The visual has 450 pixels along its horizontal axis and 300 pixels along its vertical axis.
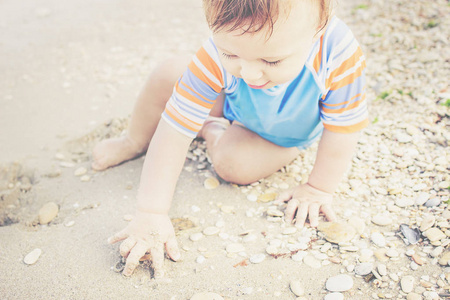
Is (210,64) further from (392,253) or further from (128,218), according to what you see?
(392,253)

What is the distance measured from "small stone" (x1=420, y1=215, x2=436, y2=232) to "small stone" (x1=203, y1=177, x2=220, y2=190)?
49.9 inches

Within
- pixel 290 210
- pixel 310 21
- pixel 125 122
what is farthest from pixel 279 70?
pixel 125 122

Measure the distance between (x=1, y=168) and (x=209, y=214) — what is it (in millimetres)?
1607

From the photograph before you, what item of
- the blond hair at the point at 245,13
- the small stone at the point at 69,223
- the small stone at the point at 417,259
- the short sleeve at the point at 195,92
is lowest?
the small stone at the point at 69,223

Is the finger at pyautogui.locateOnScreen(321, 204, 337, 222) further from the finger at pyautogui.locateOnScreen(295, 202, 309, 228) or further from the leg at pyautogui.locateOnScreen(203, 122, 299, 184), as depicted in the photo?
the leg at pyautogui.locateOnScreen(203, 122, 299, 184)

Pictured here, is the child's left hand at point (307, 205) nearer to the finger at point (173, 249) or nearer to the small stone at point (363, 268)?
the small stone at point (363, 268)

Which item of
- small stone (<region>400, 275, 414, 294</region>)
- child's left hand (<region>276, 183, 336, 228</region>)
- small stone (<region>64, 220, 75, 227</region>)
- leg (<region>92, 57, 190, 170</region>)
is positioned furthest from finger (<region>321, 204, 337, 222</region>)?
small stone (<region>64, 220, 75, 227</region>)

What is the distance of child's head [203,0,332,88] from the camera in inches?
64.8

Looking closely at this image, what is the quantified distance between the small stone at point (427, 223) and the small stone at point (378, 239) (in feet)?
0.69

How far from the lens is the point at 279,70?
1874 mm

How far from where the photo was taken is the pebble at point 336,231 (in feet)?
7.62

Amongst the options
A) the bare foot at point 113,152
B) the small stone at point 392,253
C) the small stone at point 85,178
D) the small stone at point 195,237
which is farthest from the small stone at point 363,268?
the small stone at point 85,178

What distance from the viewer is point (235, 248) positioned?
233cm

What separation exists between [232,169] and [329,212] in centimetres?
68
